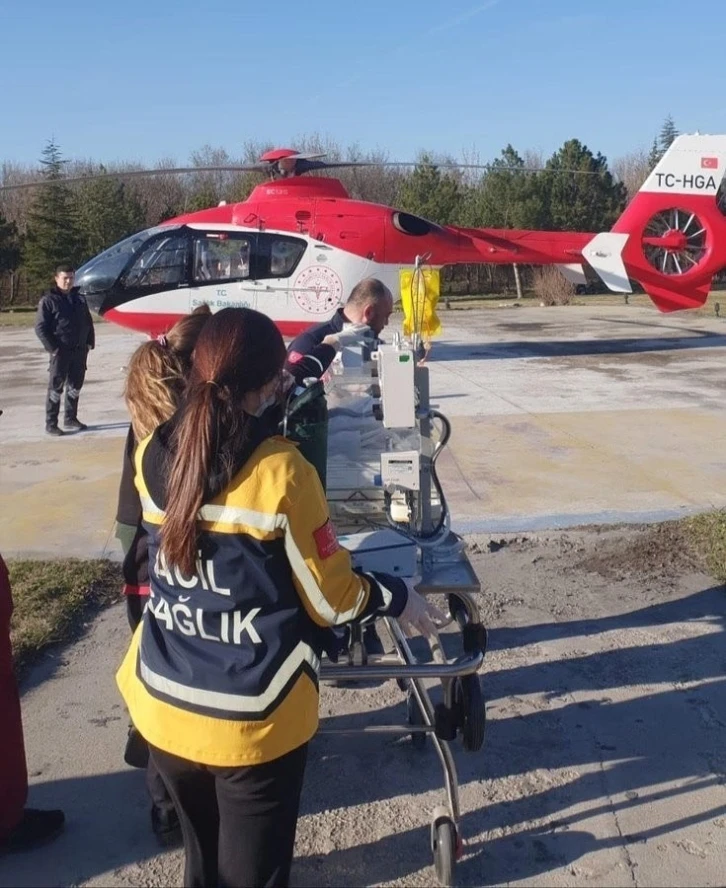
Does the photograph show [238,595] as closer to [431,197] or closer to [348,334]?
[348,334]

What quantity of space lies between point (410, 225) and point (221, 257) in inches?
122

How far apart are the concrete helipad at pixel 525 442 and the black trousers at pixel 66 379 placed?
0.29 meters

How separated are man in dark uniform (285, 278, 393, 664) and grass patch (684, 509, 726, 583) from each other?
7.36ft

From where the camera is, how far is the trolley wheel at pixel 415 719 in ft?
11.2

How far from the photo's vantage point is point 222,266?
13.7m

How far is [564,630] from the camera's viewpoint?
447 centimetres

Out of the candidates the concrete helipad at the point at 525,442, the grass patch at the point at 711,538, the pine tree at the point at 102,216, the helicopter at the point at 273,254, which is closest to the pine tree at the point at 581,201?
the pine tree at the point at 102,216

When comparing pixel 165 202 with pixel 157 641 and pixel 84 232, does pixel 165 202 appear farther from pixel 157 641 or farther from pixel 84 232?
pixel 157 641

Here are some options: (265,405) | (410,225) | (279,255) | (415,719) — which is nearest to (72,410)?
(279,255)

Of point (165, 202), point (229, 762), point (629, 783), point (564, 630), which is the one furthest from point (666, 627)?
point (165, 202)

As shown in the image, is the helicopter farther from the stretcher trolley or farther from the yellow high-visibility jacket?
the yellow high-visibility jacket

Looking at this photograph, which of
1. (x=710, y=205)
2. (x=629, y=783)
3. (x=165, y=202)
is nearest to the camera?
(x=629, y=783)

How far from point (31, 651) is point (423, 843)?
2.24 meters

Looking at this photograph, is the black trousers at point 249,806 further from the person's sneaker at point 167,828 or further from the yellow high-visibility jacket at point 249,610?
the person's sneaker at point 167,828
